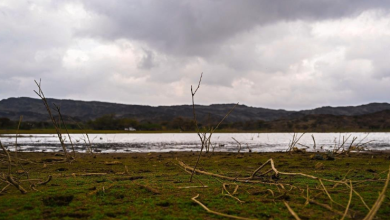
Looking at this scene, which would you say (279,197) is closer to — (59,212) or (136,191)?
(136,191)

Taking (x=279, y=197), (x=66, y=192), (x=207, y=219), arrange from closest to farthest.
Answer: (x=207, y=219)
(x=279, y=197)
(x=66, y=192)

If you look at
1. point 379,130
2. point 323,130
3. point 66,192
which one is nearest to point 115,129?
point 323,130

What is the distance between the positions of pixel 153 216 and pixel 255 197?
101 inches

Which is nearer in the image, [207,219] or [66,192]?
[207,219]

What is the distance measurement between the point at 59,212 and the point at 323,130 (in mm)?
122884

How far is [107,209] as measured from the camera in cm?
559

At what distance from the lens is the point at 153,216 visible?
517cm

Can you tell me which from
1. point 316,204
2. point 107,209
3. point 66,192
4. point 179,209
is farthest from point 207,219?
point 66,192

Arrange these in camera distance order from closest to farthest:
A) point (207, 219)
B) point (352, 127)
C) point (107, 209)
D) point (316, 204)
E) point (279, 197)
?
1. point (207, 219)
2. point (107, 209)
3. point (316, 204)
4. point (279, 197)
5. point (352, 127)

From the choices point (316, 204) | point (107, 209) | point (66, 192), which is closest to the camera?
point (107, 209)

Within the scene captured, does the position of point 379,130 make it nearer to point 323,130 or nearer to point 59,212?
point 323,130

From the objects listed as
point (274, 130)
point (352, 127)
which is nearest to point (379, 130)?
point (352, 127)

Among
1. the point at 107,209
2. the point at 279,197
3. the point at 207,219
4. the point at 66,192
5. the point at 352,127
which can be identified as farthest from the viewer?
the point at 352,127

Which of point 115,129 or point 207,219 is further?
point 115,129
